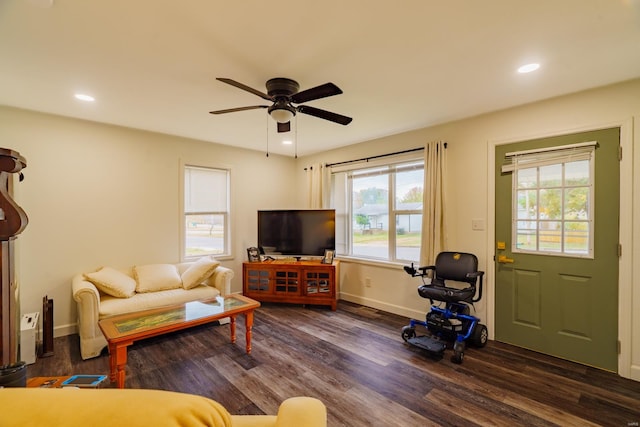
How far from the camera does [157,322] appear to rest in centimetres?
249

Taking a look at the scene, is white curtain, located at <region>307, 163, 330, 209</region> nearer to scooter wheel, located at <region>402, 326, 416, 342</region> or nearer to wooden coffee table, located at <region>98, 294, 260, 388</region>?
wooden coffee table, located at <region>98, 294, 260, 388</region>

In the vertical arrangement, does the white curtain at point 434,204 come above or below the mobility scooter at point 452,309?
above

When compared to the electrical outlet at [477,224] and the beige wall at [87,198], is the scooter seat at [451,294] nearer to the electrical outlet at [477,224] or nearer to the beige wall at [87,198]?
the electrical outlet at [477,224]

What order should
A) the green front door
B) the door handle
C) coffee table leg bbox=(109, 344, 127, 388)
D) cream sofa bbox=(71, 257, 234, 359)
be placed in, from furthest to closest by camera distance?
the door handle → cream sofa bbox=(71, 257, 234, 359) → the green front door → coffee table leg bbox=(109, 344, 127, 388)

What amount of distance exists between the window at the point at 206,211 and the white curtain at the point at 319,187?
1.45 meters

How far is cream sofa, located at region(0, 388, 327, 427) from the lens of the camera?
568 millimetres

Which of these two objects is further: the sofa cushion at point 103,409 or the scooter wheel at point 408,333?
the scooter wheel at point 408,333

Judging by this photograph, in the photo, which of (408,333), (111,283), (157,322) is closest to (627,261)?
(408,333)

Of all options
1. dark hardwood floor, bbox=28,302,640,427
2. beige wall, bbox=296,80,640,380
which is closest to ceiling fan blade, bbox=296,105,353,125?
beige wall, bbox=296,80,640,380

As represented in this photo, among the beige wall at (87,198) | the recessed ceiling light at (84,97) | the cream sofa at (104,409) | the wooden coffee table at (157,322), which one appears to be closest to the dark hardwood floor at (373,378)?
the wooden coffee table at (157,322)

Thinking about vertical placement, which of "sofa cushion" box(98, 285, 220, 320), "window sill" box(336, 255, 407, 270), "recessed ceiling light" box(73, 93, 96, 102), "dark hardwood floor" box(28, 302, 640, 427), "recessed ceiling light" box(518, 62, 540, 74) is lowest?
"dark hardwood floor" box(28, 302, 640, 427)

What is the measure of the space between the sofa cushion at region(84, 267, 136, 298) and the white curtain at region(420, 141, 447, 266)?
3547 mm

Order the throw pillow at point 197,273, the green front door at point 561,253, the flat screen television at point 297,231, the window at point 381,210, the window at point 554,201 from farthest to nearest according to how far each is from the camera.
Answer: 1. the flat screen television at point 297,231
2. the window at point 381,210
3. the throw pillow at point 197,273
4. the window at point 554,201
5. the green front door at point 561,253

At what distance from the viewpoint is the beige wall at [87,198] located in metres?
3.09
